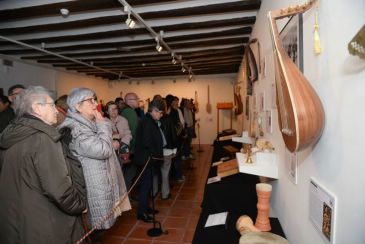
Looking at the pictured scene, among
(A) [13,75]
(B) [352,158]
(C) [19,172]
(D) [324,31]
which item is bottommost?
(C) [19,172]

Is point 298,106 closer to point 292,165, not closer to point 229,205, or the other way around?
point 292,165

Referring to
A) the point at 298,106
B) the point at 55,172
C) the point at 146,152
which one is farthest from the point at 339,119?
the point at 146,152

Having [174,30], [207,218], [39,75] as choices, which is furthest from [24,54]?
[207,218]

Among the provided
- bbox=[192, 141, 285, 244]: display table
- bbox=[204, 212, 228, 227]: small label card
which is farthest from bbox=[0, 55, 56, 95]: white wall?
bbox=[204, 212, 228, 227]: small label card

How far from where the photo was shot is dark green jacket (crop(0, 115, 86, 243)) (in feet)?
4.54

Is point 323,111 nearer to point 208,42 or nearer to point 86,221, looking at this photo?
point 86,221

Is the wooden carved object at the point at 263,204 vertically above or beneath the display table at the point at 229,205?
above

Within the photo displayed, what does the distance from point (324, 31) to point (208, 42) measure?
12.3ft

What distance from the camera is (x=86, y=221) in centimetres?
183

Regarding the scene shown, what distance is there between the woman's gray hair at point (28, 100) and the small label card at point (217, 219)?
1.28 metres

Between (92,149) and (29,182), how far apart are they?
481 mm

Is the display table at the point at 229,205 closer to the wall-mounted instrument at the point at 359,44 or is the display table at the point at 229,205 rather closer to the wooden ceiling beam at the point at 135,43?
the wall-mounted instrument at the point at 359,44

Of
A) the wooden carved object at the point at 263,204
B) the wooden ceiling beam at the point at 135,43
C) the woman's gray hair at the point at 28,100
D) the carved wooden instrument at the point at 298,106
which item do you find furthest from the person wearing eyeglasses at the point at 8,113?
the carved wooden instrument at the point at 298,106

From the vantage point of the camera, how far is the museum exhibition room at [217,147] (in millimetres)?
803
